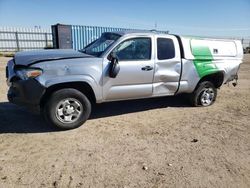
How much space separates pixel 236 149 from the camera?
429 cm

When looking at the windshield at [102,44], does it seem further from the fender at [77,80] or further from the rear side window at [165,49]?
the rear side window at [165,49]

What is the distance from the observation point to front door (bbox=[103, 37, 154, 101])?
201 inches

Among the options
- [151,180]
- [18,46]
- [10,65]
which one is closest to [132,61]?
[10,65]

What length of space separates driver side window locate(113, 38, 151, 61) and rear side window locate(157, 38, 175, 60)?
0.84 ft

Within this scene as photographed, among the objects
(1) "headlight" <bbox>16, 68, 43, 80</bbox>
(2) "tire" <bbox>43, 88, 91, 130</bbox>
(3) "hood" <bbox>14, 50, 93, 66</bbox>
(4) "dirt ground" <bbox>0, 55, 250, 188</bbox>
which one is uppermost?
(3) "hood" <bbox>14, 50, 93, 66</bbox>

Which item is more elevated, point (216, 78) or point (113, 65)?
point (113, 65)

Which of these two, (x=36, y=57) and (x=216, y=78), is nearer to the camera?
(x=36, y=57)

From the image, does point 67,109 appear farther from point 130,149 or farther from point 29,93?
point 130,149

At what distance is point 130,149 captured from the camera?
13.5 ft

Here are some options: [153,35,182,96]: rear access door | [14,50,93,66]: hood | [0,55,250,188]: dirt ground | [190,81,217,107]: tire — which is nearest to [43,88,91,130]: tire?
[0,55,250,188]: dirt ground

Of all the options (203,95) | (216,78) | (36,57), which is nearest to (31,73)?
(36,57)

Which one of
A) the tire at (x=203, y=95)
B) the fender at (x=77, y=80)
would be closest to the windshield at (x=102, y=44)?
the fender at (x=77, y=80)

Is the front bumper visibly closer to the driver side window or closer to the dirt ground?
the dirt ground

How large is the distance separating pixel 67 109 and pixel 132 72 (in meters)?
1.47
